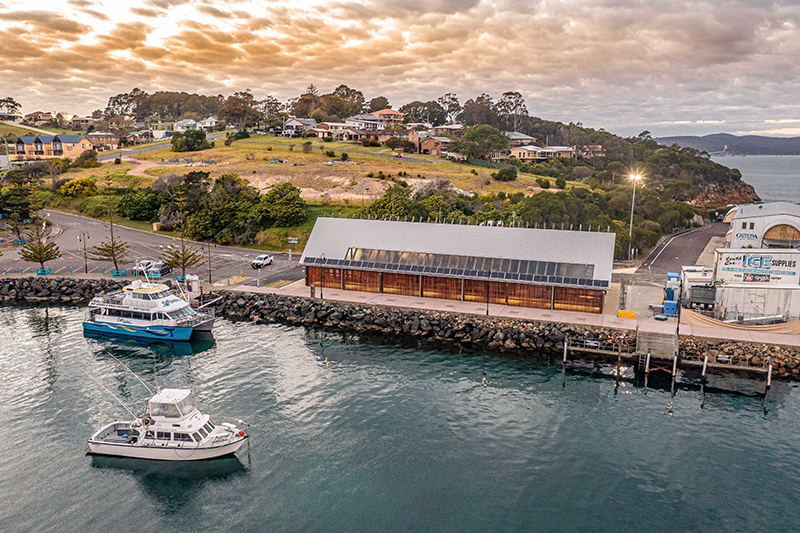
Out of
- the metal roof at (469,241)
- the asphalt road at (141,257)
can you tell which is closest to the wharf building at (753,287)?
the metal roof at (469,241)

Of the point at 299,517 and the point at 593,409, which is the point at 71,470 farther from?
the point at 593,409

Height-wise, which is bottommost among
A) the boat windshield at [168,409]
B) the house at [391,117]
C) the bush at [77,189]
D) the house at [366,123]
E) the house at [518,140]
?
the boat windshield at [168,409]

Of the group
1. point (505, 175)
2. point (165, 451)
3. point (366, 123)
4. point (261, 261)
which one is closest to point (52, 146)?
point (366, 123)

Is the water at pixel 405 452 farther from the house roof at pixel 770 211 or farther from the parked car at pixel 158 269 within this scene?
the house roof at pixel 770 211

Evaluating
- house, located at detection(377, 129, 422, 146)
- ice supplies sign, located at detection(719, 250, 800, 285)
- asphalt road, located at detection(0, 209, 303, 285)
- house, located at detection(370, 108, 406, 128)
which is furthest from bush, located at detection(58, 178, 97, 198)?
ice supplies sign, located at detection(719, 250, 800, 285)

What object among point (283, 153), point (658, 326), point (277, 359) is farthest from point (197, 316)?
point (283, 153)

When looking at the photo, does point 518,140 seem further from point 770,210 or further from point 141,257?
point 141,257

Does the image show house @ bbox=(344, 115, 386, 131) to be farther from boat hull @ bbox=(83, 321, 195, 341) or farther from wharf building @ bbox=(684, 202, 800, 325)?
wharf building @ bbox=(684, 202, 800, 325)
